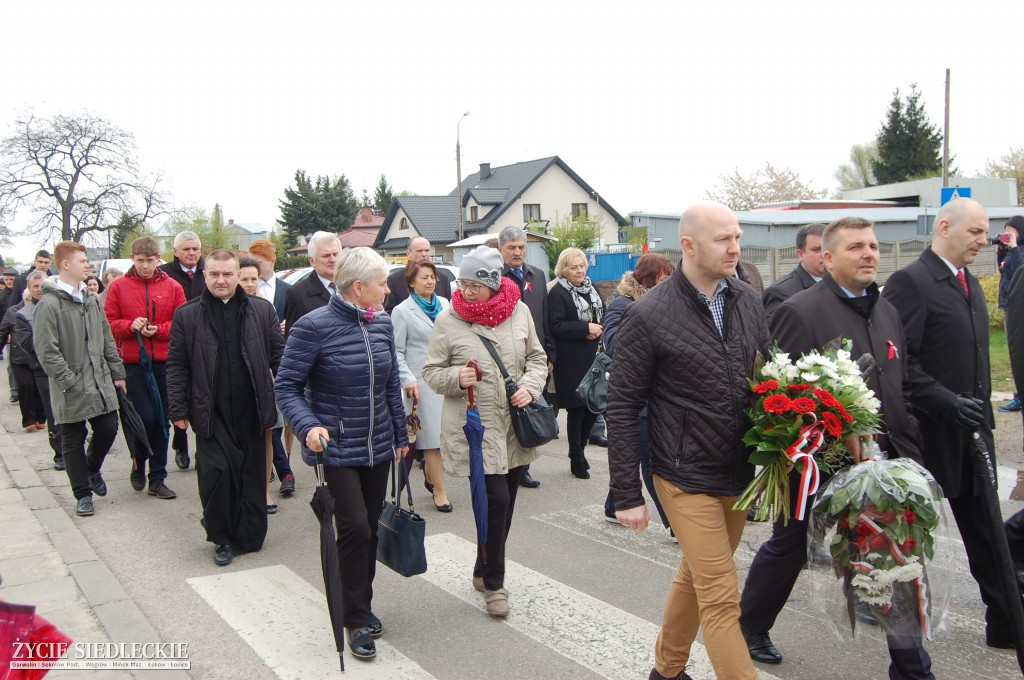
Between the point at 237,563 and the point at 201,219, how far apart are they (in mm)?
57780

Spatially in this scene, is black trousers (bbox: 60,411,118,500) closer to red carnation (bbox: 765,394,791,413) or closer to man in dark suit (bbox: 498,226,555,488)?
man in dark suit (bbox: 498,226,555,488)

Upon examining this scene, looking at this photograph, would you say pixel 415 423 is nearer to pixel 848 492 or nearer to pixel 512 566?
pixel 512 566

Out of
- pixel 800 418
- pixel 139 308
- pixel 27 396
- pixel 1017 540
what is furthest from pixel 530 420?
pixel 27 396

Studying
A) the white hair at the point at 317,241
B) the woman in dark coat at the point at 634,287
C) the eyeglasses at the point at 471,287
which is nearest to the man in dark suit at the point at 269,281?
the white hair at the point at 317,241

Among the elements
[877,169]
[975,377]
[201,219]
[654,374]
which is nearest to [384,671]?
[654,374]

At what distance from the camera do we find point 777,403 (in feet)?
11.0

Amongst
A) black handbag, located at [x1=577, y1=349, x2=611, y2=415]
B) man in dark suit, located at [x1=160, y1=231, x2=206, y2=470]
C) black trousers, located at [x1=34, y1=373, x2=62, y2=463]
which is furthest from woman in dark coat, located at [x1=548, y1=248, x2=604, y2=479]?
black trousers, located at [x1=34, y1=373, x2=62, y2=463]

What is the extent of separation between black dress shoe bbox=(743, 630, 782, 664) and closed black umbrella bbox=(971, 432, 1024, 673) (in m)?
1.05

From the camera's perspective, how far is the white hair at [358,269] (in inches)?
178

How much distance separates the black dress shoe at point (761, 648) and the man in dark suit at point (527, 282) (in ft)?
11.4

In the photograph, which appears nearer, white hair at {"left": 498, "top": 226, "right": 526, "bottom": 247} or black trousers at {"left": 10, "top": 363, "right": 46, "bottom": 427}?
white hair at {"left": 498, "top": 226, "right": 526, "bottom": 247}

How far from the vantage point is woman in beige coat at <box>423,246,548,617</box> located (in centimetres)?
484

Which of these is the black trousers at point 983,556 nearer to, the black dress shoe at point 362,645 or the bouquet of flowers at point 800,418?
the bouquet of flowers at point 800,418

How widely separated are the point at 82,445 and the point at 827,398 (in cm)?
625
